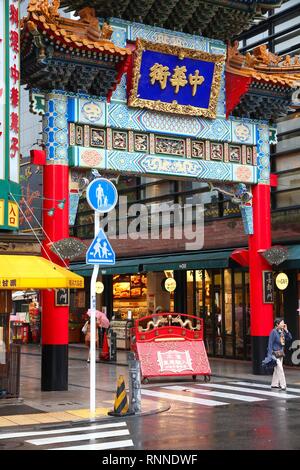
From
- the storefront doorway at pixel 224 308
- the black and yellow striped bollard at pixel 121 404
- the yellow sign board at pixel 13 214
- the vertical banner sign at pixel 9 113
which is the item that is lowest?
the black and yellow striped bollard at pixel 121 404

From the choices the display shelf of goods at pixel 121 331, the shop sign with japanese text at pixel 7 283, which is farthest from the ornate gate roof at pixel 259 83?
the display shelf of goods at pixel 121 331

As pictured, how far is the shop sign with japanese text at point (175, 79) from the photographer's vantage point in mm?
19938

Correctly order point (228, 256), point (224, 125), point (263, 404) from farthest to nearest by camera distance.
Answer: point (228, 256)
point (224, 125)
point (263, 404)

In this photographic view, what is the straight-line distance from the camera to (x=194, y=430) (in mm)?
12258

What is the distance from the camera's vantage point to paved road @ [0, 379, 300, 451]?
11.0 meters

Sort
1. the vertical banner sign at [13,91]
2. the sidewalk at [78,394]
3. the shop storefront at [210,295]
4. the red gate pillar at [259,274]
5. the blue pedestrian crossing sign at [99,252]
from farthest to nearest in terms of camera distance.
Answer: the shop storefront at [210,295], the red gate pillar at [259,274], the vertical banner sign at [13,91], the blue pedestrian crossing sign at [99,252], the sidewalk at [78,394]

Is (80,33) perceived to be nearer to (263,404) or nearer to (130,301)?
(263,404)

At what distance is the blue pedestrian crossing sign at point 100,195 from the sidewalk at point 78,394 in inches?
165

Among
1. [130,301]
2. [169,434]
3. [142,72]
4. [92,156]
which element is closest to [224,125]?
[142,72]

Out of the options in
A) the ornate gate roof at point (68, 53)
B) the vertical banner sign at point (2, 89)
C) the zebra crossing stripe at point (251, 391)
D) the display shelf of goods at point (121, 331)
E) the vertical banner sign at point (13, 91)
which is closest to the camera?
the vertical banner sign at point (2, 89)

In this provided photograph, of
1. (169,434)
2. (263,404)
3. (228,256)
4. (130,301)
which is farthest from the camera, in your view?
(130,301)

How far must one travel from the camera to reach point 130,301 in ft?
113

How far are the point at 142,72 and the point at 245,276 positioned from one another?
10068 mm

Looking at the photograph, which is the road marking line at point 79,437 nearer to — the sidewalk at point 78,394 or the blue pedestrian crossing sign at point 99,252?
the sidewalk at point 78,394
